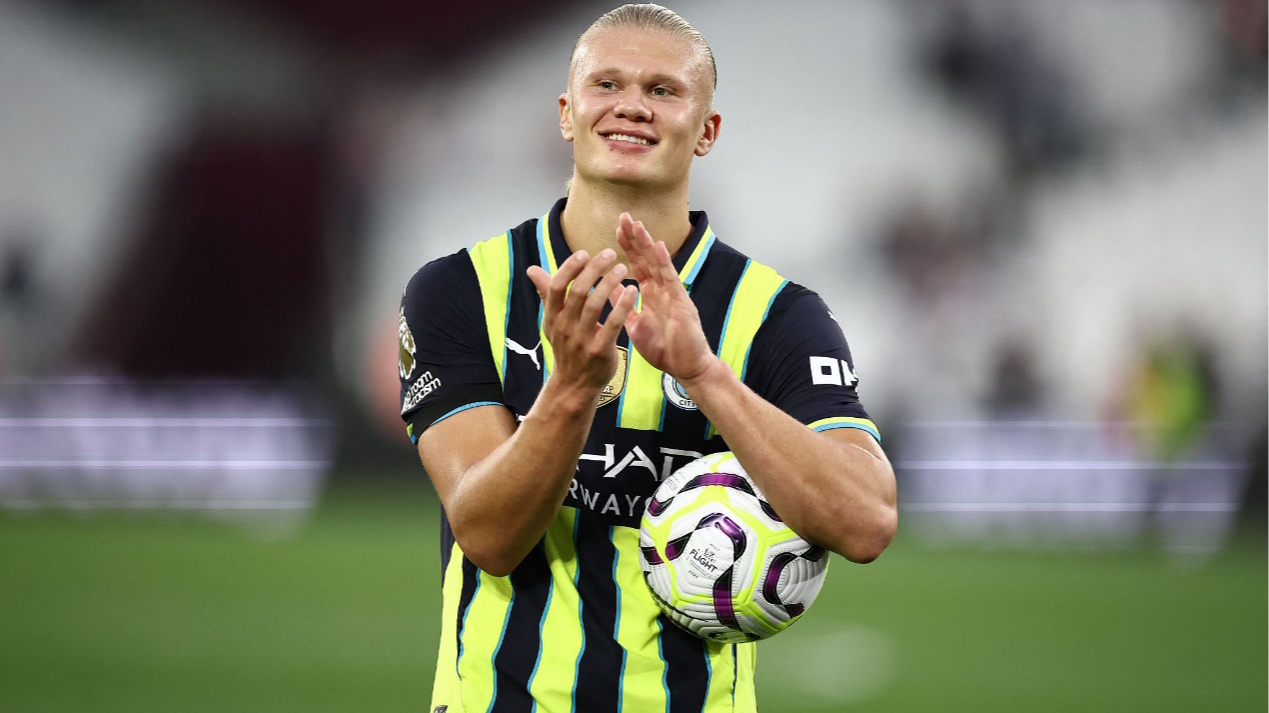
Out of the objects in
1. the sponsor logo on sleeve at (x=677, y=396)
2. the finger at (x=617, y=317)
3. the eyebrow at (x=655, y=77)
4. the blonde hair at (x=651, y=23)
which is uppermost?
the blonde hair at (x=651, y=23)

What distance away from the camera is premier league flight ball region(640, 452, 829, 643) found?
87.3 inches

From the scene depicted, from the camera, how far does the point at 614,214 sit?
8.04 ft

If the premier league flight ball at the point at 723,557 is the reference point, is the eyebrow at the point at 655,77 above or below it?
above

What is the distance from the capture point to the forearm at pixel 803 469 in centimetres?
206

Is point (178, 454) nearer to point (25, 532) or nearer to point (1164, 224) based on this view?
point (25, 532)

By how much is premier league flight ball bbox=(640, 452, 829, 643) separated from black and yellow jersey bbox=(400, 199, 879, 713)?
9cm

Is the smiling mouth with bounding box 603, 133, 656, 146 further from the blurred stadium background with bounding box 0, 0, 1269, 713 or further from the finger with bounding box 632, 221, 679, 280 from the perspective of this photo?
the blurred stadium background with bounding box 0, 0, 1269, 713

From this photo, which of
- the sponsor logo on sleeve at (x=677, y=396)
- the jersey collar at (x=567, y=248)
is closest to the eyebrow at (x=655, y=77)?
the jersey collar at (x=567, y=248)

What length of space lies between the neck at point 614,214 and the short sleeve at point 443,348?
0.71ft

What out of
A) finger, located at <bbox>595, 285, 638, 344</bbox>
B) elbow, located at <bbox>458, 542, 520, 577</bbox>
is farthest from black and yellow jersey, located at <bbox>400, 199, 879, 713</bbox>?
finger, located at <bbox>595, 285, 638, 344</bbox>

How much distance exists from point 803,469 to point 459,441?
0.58 meters

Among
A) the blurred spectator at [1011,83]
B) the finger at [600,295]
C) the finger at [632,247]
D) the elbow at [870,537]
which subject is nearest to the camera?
the finger at [600,295]

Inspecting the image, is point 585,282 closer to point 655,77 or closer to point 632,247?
point 632,247

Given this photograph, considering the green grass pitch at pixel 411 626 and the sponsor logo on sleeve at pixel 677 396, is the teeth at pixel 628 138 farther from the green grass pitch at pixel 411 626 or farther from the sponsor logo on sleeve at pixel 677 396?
the green grass pitch at pixel 411 626
